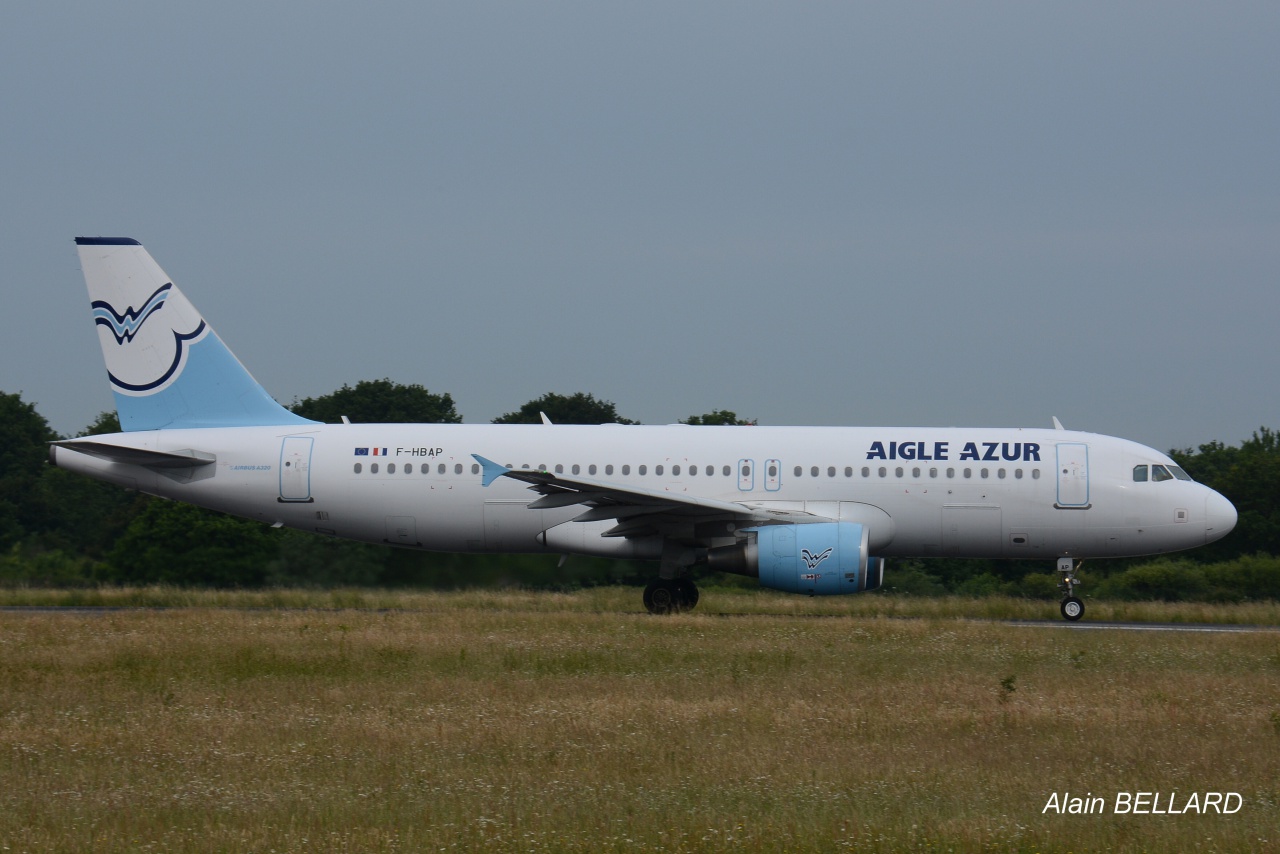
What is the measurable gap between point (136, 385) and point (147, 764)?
45.9ft

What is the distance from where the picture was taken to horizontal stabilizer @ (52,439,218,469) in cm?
2055

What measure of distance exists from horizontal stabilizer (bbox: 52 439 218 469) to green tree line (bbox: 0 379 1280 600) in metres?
2.89

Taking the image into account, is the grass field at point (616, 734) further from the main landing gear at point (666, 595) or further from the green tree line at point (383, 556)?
the green tree line at point (383, 556)

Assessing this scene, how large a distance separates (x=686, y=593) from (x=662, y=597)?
15.8 inches

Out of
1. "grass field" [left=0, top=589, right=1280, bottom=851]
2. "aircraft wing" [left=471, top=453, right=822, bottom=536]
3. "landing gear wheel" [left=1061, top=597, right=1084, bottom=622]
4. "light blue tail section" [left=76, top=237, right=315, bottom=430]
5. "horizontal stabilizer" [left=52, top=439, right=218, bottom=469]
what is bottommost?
"grass field" [left=0, top=589, right=1280, bottom=851]

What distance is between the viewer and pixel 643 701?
11.6 meters

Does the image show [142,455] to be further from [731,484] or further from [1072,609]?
[1072,609]

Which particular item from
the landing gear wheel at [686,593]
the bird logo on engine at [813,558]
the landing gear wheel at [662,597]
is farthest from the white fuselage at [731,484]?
the bird logo on engine at [813,558]

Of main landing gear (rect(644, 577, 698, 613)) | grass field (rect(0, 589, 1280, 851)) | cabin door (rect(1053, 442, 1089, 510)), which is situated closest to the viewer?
grass field (rect(0, 589, 1280, 851))

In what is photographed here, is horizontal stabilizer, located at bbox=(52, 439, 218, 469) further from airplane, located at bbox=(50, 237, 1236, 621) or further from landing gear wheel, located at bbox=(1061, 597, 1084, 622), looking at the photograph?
landing gear wheel, located at bbox=(1061, 597, 1084, 622)

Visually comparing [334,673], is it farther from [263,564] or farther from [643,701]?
[263,564]

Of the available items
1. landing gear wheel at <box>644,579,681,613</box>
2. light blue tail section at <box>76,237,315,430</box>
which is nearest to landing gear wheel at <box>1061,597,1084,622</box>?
landing gear wheel at <box>644,579,681,613</box>

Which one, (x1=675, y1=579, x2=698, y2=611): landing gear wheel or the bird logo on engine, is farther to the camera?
(x1=675, y1=579, x2=698, y2=611): landing gear wheel

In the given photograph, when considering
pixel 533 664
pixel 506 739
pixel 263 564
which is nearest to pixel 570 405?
pixel 263 564
